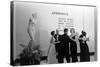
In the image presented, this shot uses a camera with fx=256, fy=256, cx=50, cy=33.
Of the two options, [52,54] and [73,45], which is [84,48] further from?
[52,54]

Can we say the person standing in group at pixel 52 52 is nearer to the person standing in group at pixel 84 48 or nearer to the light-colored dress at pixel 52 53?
the light-colored dress at pixel 52 53

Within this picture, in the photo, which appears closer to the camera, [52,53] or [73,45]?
[52,53]

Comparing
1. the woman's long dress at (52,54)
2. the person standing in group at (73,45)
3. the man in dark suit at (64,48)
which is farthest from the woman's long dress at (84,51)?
the woman's long dress at (52,54)

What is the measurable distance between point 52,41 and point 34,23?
0.39m

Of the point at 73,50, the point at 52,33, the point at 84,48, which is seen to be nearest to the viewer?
the point at 52,33

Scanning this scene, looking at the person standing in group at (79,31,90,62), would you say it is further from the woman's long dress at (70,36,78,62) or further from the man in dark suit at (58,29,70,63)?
the man in dark suit at (58,29,70,63)

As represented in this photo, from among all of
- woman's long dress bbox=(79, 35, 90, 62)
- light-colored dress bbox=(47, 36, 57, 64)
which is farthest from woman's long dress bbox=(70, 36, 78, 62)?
light-colored dress bbox=(47, 36, 57, 64)

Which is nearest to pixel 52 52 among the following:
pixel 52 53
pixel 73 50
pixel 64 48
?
pixel 52 53

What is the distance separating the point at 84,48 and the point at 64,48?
1.23ft

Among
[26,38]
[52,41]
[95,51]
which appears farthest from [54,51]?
[95,51]

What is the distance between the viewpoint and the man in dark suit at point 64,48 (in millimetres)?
3861

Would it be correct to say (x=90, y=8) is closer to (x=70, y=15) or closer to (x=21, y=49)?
(x=70, y=15)

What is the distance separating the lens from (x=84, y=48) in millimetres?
4062

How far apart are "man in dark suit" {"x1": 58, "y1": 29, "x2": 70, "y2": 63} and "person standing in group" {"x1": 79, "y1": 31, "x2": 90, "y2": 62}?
25 centimetres
